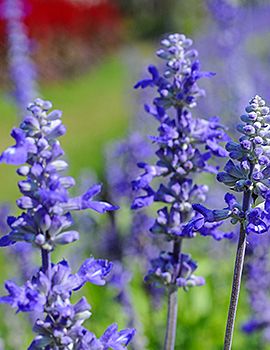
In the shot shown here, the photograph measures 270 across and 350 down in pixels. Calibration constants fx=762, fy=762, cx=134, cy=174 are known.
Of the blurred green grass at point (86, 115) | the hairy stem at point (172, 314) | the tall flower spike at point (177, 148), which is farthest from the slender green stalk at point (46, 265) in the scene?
the blurred green grass at point (86, 115)

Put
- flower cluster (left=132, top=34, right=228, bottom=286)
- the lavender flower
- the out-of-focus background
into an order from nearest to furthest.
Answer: flower cluster (left=132, top=34, right=228, bottom=286) < the out-of-focus background < the lavender flower

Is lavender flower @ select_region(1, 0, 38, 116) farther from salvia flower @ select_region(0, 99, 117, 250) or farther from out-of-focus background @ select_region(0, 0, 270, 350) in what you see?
salvia flower @ select_region(0, 99, 117, 250)

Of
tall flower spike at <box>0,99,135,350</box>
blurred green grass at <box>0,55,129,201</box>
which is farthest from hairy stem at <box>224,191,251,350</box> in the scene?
blurred green grass at <box>0,55,129,201</box>

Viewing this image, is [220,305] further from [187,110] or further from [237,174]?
[237,174]

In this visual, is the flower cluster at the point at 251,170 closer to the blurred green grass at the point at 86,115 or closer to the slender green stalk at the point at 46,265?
the slender green stalk at the point at 46,265

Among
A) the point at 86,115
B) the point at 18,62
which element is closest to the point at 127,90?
the point at 86,115

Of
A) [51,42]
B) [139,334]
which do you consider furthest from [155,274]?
[51,42]

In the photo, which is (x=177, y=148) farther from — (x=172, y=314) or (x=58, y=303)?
(x=58, y=303)
